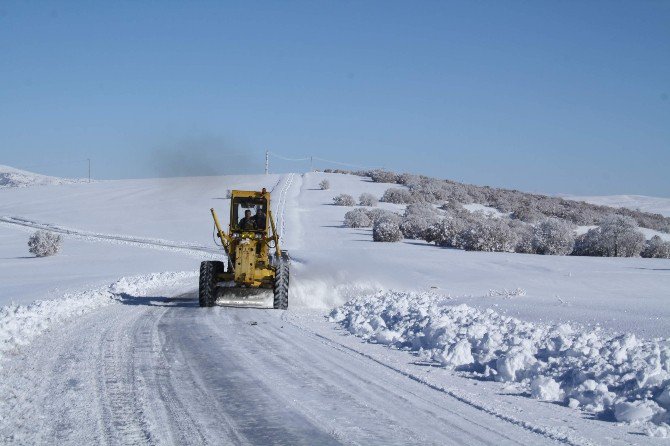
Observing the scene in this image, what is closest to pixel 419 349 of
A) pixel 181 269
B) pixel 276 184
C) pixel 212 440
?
pixel 212 440

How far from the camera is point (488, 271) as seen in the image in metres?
21.6

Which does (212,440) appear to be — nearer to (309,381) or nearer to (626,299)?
(309,381)

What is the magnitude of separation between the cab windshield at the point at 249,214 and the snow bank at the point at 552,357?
5049mm

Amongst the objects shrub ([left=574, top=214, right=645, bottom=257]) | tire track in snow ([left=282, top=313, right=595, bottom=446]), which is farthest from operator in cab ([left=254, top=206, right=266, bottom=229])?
shrub ([left=574, top=214, right=645, bottom=257])

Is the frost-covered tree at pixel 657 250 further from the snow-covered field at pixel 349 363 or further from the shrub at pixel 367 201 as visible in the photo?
the shrub at pixel 367 201

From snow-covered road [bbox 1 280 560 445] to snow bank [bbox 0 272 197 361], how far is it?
35 cm

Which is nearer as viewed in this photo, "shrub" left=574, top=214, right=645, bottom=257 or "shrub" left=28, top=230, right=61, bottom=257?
"shrub" left=574, top=214, right=645, bottom=257

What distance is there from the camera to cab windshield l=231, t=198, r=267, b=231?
52.4 ft

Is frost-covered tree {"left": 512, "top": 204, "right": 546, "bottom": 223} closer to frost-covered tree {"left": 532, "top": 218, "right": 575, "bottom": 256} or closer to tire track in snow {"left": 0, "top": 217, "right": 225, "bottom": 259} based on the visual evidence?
frost-covered tree {"left": 532, "top": 218, "right": 575, "bottom": 256}

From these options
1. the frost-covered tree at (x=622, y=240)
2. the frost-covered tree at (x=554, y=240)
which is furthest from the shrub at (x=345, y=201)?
the frost-covered tree at (x=622, y=240)

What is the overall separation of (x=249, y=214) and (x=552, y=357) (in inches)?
371

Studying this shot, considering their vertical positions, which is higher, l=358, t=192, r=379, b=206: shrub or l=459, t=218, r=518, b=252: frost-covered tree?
l=358, t=192, r=379, b=206: shrub

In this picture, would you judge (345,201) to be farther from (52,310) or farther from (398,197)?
(52,310)

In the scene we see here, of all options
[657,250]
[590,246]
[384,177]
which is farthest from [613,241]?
[384,177]
